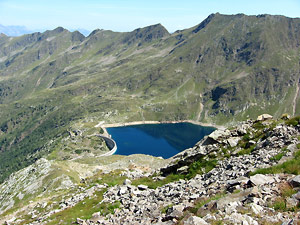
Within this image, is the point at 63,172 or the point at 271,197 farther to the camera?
the point at 63,172

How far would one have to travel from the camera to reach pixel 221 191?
62.1 feet

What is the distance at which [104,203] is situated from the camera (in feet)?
91.0

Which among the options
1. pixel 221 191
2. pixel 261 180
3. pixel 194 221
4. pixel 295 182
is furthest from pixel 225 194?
pixel 194 221

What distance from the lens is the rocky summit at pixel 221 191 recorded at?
14.3m

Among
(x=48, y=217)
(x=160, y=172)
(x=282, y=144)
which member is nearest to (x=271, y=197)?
(x=282, y=144)

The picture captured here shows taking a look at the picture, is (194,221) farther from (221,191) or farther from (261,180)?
(261,180)

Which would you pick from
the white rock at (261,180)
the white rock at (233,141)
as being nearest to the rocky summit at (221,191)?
the white rock at (261,180)

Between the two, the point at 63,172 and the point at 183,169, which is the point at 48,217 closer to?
the point at 183,169

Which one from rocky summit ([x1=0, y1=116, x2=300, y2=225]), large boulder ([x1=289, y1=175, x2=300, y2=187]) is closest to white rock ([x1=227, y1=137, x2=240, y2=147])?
rocky summit ([x1=0, y1=116, x2=300, y2=225])

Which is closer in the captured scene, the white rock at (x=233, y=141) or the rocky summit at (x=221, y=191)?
the rocky summit at (x=221, y=191)

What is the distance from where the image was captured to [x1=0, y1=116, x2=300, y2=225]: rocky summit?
1434cm

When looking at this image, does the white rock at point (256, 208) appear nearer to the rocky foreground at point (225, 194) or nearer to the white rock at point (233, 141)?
the rocky foreground at point (225, 194)

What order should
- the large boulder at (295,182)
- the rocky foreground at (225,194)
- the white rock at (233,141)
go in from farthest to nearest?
the white rock at (233,141)
the large boulder at (295,182)
the rocky foreground at (225,194)

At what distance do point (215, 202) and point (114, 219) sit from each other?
982 centimetres
